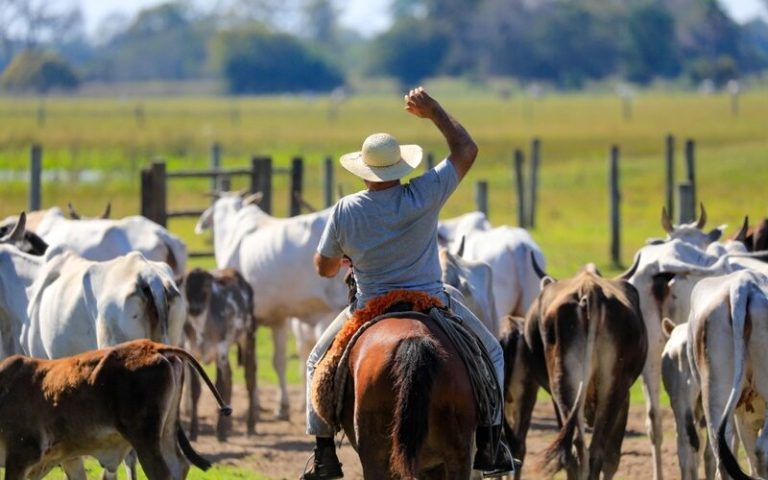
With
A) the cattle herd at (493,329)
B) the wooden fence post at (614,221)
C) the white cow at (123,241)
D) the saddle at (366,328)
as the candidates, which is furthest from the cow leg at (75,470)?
the wooden fence post at (614,221)

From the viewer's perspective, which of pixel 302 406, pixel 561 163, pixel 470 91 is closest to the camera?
pixel 302 406

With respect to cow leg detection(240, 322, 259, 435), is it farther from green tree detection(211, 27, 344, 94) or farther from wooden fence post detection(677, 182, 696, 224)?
green tree detection(211, 27, 344, 94)

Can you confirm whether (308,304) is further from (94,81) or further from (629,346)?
(94,81)

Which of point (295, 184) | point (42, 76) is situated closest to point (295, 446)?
point (295, 184)

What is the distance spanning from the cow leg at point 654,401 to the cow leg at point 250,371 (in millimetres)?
3925

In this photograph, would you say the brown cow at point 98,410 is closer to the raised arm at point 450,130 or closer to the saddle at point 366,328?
the saddle at point 366,328

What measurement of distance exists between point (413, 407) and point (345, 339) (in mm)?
877

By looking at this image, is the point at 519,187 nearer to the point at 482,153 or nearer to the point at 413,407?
the point at 413,407

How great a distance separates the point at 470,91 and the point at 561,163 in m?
76.9

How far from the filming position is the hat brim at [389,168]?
9.02 meters

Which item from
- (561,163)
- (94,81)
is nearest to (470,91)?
(94,81)

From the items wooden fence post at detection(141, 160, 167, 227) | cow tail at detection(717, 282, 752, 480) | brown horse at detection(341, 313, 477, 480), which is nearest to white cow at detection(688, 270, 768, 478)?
cow tail at detection(717, 282, 752, 480)

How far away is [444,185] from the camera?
8984 mm

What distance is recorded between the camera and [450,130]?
912cm
